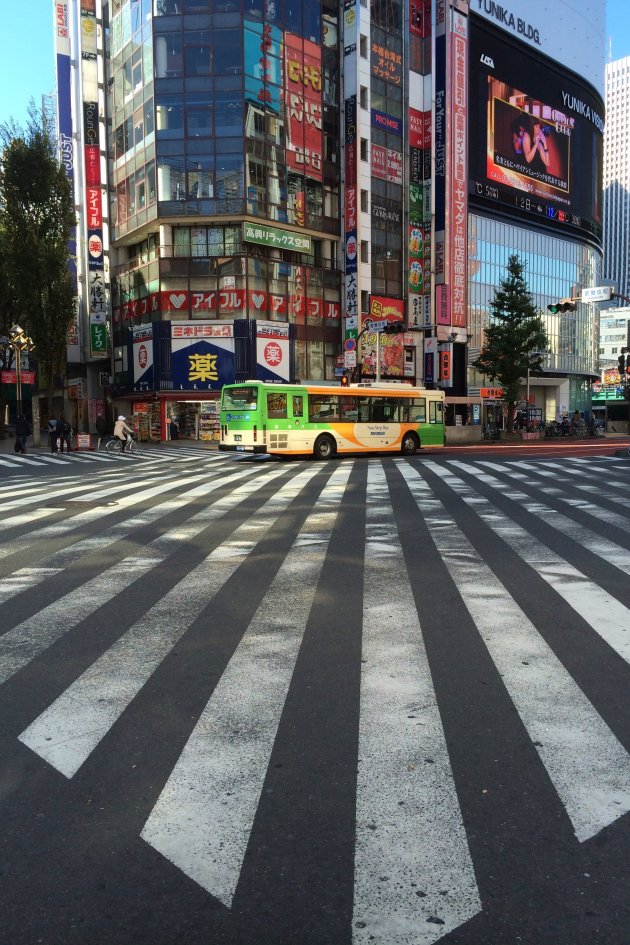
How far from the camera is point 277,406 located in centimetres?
2322

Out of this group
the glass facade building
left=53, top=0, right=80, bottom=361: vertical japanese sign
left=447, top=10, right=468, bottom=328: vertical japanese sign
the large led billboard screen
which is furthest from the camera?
the large led billboard screen

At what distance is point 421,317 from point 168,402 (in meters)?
19.6

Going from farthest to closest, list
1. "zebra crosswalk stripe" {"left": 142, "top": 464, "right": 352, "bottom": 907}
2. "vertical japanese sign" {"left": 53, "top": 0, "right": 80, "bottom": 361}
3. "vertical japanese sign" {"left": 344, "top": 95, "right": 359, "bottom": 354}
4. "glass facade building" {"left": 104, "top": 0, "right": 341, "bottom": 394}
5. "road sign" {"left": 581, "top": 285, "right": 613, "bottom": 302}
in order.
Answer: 1. "vertical japanese sign" {"left": 53, "top": 0, "right": 80, "bottom": 361}
2. "vertical japanese sign" {"left": 344, "top": 95, "right": 359, "bottom": 354}
3. "glass facade building" {"left": 104, "top": 0, "right": 341, "bottom": 394}
4. "road sign" {"left": 581, "top": 285, "right": 613, "bottom": 302}
5. "zebra crosswalk stripe" {"left": 142, "top": 464, "right": 352, "bottom": 907}

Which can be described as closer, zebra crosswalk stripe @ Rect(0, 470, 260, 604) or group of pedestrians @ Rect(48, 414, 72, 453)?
zebra crosswalk stripe @ Rect(0, 470, 260, 604)

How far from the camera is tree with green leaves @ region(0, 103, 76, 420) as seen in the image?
32062 mm

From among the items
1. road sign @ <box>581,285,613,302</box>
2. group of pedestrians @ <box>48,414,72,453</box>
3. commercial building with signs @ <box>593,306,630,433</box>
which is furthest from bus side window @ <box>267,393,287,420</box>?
commercial building with signs @ <box>593,306,630,433</box>

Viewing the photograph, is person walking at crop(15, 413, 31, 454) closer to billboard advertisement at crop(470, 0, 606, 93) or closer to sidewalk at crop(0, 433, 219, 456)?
sidewalk at crop(0, 433, 219, 456)

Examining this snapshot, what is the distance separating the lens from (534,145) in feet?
Answer: 201

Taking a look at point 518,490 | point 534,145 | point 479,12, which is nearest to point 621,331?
point 534,145

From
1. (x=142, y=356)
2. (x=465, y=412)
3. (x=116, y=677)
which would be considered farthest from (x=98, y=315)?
(x=116, y=677)

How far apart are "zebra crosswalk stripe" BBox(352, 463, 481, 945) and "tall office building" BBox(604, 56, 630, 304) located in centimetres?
18502

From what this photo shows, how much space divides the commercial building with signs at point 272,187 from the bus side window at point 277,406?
34.3ft

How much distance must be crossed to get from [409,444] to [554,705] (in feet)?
78.2

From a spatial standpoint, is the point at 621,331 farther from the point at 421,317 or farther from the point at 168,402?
the point at 168,402
